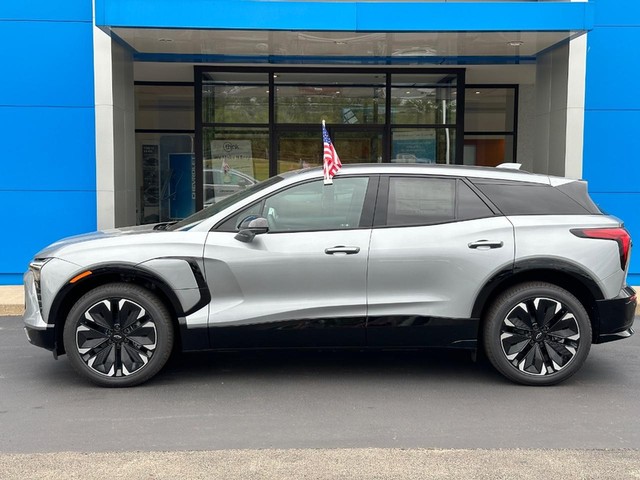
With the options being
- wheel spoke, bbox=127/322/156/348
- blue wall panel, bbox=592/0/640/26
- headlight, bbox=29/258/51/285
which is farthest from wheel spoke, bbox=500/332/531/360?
blue wall panel, bbox=592/0/640/26

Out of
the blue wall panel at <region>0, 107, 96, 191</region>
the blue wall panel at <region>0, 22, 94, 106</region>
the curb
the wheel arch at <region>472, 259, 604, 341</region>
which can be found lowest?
the curb

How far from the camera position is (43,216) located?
416 inches

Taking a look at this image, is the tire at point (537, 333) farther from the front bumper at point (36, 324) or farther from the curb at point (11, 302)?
the curb at point (11, 302)

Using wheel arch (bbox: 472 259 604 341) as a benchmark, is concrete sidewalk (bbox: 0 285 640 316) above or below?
below

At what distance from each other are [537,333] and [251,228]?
2.41 meters

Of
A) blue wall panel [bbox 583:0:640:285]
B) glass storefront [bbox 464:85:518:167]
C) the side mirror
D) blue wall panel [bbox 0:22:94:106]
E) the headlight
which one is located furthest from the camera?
glass storefront [bbox 464:85:518:167]

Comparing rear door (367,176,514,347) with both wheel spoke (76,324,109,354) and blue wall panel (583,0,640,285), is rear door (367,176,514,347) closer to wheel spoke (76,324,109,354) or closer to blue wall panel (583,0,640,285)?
wheel spoke (76,324,109,354)

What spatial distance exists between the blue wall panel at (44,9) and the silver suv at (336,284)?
5.79 m

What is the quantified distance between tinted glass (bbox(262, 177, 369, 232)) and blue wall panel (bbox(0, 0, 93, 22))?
629 centimetres

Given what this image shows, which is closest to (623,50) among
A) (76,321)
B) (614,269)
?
(614,269)

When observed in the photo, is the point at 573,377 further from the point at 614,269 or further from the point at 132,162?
the point at 132,162

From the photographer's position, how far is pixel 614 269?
5738 mm

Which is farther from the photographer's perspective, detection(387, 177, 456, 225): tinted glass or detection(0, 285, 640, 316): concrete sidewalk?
detection(0, 285, 640, 316): concrete sidewalk

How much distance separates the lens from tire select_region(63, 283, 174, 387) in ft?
18.3
